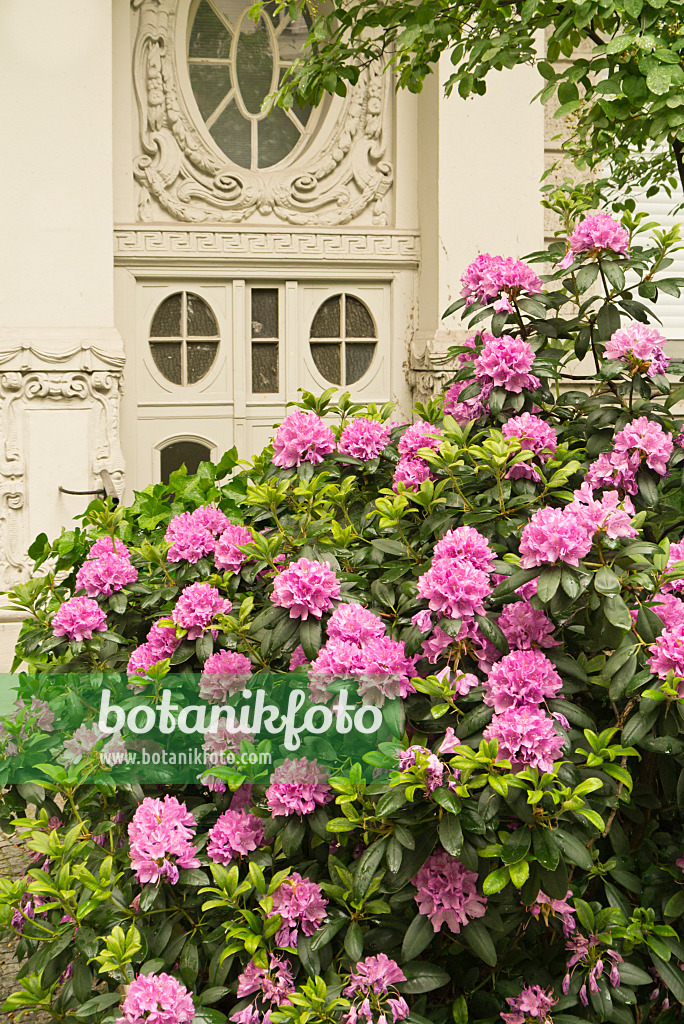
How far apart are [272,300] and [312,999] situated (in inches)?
209

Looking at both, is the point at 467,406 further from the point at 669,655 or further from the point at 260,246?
the point at 260,246

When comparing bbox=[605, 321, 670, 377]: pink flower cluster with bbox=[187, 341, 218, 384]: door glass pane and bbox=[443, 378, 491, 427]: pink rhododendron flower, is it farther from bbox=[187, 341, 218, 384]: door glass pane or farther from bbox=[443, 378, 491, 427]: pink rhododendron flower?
bbox=[187, 341, 218, 384]: door glass pane

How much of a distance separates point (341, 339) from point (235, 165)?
1.29 meters

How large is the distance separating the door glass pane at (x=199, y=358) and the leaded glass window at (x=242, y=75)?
1174 millimetres

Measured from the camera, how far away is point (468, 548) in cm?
168

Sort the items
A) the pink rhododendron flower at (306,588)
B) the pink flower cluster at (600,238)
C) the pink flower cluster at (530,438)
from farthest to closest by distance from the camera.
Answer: the pink flower cluster at (600,238)
the pink flower cluster at (530,438)
the pink rhododendron flower at (306,588)

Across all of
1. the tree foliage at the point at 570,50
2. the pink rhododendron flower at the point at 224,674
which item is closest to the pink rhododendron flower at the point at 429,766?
the pink rhododendron flower at the point at 224,674

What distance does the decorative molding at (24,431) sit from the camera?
553cm

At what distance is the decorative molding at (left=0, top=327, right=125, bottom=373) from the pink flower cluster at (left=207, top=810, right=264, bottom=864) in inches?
165

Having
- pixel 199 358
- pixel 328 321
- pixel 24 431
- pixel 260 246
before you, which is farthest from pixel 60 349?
pixel 328 321

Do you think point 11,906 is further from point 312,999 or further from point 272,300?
point 272,300

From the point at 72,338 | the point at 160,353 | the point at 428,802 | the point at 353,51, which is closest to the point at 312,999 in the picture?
the point at 428,802

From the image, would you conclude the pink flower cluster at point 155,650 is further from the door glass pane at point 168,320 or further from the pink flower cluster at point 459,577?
the door glass pane at point 168,320

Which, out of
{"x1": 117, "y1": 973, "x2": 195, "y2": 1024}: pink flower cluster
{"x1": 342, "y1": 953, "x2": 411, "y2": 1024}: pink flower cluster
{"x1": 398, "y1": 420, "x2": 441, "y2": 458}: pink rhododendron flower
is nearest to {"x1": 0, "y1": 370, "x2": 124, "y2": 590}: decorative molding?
{"x1": 398, "y1": 420, "x2": 441, "y2": 458}: pink rhododendron flower
